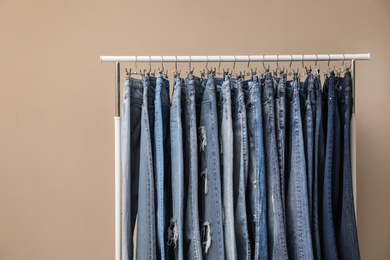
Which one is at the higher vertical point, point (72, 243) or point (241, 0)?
point (241, 0)

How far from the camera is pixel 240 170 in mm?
A: 876

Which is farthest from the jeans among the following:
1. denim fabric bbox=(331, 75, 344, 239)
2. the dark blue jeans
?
denim fabric bbox=(331, 75, 344, 239)

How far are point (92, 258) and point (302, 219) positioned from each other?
3.30 feet

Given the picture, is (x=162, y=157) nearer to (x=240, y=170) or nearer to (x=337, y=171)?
(x=240, y=170)

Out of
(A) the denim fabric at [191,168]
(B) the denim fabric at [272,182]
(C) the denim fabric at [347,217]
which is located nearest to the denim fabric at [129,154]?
(A) the denim fabric at [191,168]

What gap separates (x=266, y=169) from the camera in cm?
87

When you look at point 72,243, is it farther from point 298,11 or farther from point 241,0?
point 298,11

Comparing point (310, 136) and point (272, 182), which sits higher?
point (310, 136)

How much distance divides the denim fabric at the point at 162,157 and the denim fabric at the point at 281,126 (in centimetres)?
34

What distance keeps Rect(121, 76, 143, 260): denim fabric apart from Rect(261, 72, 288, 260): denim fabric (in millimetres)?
387

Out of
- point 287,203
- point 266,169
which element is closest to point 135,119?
point 266,169

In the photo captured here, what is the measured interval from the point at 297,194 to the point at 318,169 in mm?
106

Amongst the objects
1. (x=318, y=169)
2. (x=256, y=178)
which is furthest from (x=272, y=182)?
(x=318, y=169)

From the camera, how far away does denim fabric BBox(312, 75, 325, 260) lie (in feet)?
2.79
